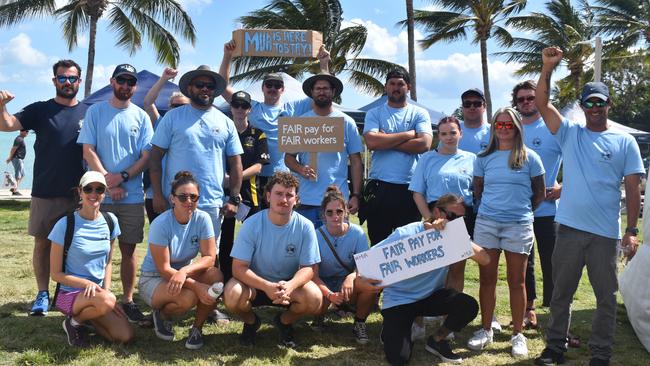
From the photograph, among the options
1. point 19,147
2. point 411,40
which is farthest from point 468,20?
point 19,147

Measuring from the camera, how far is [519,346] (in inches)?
183

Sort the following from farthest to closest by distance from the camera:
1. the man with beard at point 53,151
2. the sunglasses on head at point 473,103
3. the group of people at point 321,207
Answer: the sunglasses on head at point 473,103
the man with beard at point 53,151
the group of people at point 321,207

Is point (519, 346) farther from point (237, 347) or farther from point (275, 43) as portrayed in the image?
point (275, 43)

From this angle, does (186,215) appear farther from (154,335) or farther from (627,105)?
(627,105)

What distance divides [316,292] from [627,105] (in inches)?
1800

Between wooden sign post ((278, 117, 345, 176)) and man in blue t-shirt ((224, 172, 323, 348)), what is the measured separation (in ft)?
2.56

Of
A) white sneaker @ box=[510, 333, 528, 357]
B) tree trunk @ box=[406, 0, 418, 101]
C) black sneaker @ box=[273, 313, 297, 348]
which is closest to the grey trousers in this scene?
white sneaker @ box=[510, 333, 528, 357]

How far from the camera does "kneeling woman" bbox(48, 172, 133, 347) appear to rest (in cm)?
442

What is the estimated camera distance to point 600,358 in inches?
166

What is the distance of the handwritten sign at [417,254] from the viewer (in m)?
4.40

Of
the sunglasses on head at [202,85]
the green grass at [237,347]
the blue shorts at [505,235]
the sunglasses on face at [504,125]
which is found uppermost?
the sunglasses on head at [202,85]

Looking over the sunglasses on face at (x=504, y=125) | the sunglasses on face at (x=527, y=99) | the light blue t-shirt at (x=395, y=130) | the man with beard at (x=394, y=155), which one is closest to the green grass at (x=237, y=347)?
the man with beard at (x=394, y=155)

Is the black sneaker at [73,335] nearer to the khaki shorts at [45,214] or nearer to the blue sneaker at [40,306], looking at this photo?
the blue sneaker at [40,306]

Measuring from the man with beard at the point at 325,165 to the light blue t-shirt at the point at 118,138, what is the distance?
4.33ft
